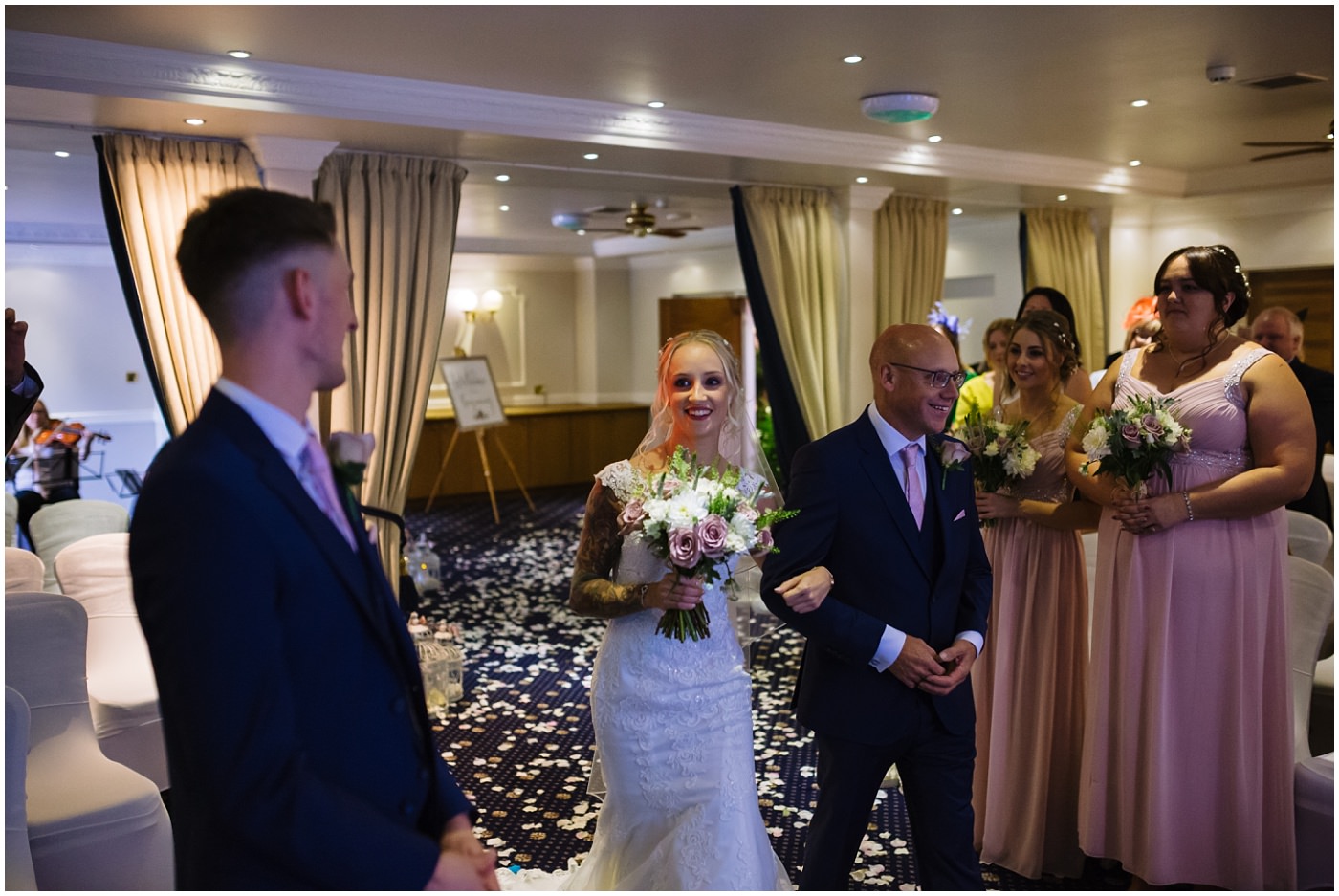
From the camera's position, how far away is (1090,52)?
5328 millimetres

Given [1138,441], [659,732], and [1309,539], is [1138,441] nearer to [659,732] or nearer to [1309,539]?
[659,732]

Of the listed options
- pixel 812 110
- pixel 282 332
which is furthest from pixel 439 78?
pixel 282 332

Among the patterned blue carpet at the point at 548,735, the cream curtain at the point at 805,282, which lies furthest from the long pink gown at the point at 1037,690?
the cream curtain at the point at 805,282

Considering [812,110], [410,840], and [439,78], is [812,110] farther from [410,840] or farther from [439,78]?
[410,840]

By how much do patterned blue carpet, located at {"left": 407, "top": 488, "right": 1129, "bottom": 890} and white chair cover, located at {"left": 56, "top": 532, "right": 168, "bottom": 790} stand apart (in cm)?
124

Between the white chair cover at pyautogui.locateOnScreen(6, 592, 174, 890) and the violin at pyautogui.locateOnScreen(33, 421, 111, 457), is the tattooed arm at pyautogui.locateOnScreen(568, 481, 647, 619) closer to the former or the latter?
the white chair cover at pyautogui.locateOnScreen(6, 592, 174, 890)

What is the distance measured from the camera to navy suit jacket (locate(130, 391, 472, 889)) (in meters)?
1.42

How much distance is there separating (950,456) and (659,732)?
40.1 inches

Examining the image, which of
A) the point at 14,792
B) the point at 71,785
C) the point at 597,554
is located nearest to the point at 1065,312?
the point at 597,554

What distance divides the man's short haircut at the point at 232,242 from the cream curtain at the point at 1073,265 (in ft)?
30.0

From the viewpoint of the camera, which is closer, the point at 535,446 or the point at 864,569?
the point at 864,569

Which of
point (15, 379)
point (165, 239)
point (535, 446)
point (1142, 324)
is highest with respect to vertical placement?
point (165, 239)

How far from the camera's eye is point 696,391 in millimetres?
3178

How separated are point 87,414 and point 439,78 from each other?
10349mm
